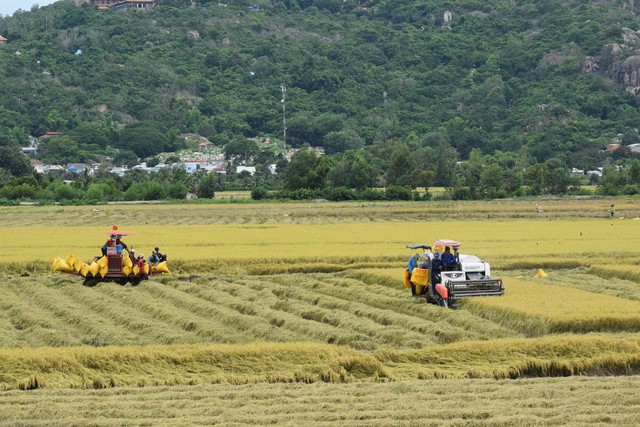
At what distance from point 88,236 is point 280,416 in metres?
30.6

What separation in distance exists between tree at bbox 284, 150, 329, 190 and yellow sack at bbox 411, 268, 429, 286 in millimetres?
67178

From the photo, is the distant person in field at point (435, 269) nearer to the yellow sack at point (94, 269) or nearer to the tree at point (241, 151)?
the yellow sack at point (94, 269)

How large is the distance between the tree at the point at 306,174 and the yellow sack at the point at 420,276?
67.2m

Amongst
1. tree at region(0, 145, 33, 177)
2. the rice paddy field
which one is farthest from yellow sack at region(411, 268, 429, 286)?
tree at region(0, 145, 33, 177)

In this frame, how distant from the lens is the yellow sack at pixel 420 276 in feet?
81.0

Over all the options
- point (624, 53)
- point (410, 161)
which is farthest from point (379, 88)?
point (410, 161)

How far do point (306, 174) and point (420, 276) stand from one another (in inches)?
2670

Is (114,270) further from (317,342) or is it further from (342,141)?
(342,141)

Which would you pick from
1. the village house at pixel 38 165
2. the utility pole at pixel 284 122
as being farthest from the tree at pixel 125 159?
the utility pole at pixel 284 122

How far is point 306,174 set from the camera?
92.4 metres

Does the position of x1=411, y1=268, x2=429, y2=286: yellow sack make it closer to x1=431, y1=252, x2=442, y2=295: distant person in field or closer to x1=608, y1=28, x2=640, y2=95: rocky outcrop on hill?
x1=431, y1=252, x2=442, y2=295: distant person in field

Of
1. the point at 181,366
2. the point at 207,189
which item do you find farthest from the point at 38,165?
the point at 181,366

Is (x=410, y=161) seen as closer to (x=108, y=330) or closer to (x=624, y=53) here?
(x=108, y=330)

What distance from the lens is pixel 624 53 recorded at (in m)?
186
